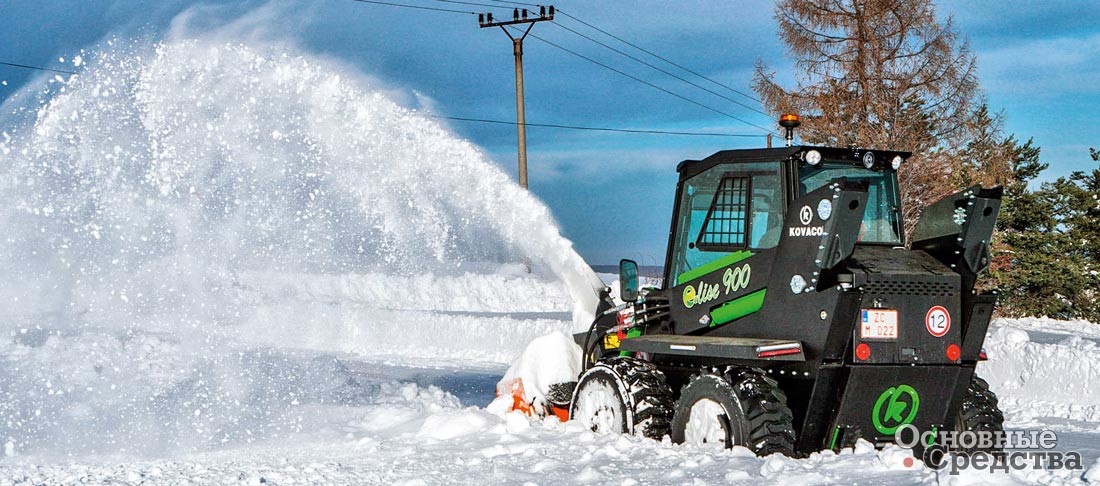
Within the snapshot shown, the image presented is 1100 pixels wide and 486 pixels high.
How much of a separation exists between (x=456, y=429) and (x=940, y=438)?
3.74 m

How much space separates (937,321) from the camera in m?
6.61

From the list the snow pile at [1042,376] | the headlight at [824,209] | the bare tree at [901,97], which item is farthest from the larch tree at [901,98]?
the headlight at [824,209]

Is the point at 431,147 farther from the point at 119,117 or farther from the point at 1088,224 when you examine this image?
the point at 1088,224

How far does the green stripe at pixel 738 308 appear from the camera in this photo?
6.90m

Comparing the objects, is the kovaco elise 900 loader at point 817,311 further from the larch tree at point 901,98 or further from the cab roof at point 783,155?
the larch tree at point 901,98

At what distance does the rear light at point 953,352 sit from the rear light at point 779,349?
41.8 inches

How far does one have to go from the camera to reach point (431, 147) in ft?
33.3

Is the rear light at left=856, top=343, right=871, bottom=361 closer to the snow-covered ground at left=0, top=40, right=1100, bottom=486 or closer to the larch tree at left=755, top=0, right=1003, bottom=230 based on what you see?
the snow-covered ground at left=0, top=40, right=1100, bottom=486

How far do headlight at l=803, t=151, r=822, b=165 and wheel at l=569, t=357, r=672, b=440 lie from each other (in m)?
2.03

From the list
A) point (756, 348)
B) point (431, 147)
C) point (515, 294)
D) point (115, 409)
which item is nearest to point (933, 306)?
point (756, 348)

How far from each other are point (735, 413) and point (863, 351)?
92 centimetres

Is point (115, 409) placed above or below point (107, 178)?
below

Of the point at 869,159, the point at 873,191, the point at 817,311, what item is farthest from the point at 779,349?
the point at 869,159

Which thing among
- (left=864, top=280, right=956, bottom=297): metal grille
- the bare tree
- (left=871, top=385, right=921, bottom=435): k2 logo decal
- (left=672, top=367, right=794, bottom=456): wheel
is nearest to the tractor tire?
(left=871, top=385, right=921, bottom=435): k2 logo decal
